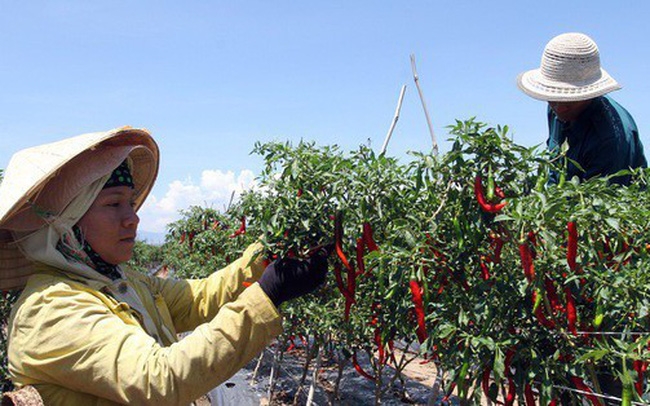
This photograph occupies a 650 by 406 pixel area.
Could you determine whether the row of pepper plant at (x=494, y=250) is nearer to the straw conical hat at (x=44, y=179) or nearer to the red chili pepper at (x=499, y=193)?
the red chili pepper at (x=499, y=193)

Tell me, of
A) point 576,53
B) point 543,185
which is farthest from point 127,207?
point 576,53

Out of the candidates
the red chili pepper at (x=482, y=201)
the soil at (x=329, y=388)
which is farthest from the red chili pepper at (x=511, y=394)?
the soil at (x=329, y=388)

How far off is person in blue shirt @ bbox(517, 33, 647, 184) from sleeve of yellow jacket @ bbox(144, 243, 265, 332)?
1.37m

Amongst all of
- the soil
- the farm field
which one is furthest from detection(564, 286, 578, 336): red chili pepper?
the soil

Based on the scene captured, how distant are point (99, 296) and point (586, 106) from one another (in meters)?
1.99

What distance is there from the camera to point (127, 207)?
5.80ft

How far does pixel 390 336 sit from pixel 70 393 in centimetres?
112

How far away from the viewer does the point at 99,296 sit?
1613mm

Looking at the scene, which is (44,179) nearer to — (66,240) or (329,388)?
(66,240)

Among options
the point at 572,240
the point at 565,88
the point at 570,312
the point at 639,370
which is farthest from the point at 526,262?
the point at 565,88

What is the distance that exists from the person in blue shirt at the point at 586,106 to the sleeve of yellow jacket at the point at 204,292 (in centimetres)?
137

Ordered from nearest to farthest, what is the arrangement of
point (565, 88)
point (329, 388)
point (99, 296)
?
1. point (99, 296)
2. point (565, 88)
3. point (329, 388)

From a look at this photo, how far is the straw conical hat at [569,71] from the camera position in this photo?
2273 mm

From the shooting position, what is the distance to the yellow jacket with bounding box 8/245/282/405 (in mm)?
1402
